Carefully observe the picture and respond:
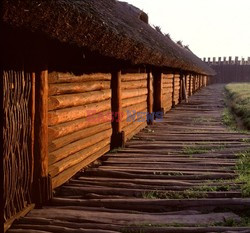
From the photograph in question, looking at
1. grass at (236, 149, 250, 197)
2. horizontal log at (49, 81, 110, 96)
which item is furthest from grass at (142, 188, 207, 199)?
horizontal log at (49, 81, 110, 96)

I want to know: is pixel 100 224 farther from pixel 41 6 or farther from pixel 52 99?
pixel 41 6

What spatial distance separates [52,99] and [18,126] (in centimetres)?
76

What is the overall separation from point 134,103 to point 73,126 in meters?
3.57

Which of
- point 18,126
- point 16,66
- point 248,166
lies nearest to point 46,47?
point 16,66

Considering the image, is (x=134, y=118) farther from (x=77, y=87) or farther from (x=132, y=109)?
(x=77, y=87)

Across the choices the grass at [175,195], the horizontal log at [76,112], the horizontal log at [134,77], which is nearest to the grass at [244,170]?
the grass at [175,195]

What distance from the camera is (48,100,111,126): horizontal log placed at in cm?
425

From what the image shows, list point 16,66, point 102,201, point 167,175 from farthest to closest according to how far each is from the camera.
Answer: point 167,175 → point 102,201 → point 16,66

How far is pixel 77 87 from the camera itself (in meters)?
4.98

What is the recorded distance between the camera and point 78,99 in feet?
A: 16.5

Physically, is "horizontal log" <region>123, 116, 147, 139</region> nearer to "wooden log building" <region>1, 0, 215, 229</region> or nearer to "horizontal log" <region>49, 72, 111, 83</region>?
"wooden log building" <region>1, 0, 215, 229</region>

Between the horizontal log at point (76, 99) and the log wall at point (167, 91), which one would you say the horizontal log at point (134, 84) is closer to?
the horizontal log at point (76, 99)

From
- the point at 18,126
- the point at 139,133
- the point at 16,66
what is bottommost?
the point at 139,133

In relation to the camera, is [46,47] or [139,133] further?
[139,133]
